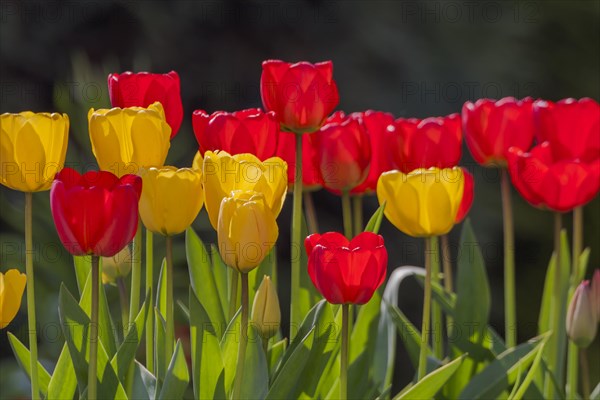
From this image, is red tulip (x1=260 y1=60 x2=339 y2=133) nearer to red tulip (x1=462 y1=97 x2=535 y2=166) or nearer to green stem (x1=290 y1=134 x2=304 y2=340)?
green stem (x1=290 y1=134 x2=304 y2=340)

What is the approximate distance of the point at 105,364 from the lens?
99cm

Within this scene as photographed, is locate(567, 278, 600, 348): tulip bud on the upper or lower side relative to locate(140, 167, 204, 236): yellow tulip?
lower

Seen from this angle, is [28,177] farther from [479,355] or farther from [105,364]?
[479,355]

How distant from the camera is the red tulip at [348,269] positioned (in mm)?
911

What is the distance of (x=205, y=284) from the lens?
1145 millimetres

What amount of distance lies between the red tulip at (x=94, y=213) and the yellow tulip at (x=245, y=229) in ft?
0.25

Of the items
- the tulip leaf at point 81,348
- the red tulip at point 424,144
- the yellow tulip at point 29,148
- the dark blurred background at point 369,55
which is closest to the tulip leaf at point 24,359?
the tulip leaf at point 81,348

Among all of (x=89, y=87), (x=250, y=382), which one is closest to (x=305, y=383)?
(x=250, y=382)

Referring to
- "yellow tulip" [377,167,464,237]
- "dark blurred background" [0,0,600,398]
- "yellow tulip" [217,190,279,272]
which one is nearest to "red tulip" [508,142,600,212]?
"yellow tulip" [377,167,464,237]

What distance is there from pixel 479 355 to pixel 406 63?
1483mm

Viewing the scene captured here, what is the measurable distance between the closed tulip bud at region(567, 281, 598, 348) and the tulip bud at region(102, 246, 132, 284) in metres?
0.49

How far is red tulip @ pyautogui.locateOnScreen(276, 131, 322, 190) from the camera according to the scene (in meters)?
1.13

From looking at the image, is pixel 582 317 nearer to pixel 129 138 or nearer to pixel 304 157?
pixel 304 157

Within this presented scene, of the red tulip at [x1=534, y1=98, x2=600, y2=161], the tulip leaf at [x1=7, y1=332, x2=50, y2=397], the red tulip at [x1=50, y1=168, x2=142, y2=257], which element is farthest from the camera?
the red tulip at [x1=534, y1=98, x2=600, y2=161]
